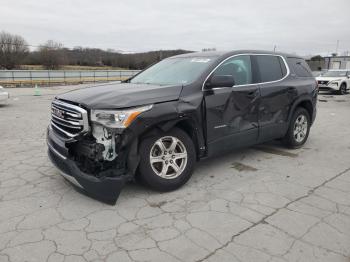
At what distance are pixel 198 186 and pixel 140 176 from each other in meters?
0.86

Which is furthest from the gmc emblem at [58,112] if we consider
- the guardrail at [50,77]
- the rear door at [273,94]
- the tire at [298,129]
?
the guardrail at [50,77]

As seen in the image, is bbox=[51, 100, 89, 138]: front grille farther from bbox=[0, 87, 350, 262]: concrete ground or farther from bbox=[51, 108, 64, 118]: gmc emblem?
bbox=[0, 87, 350, 262]: concrete ground

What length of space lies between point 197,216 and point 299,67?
13.1ft

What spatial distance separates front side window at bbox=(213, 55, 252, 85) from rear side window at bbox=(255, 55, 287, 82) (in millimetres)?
282

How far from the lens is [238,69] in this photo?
4.77 m

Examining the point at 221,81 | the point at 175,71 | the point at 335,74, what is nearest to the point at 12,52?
the point at 335,74

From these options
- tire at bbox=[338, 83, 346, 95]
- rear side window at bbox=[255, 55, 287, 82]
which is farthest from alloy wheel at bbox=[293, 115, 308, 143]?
tire at bbox=[338, 83, 346, 95]

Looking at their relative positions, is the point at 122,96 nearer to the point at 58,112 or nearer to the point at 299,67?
the point at 58,112

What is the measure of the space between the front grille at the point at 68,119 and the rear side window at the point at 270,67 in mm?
2911

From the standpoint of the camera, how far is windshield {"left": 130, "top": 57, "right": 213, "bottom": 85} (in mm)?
4359

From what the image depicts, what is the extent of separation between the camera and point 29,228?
3.15 metres

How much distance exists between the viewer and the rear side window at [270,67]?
5.12 m

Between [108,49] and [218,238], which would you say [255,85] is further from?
[108,49]

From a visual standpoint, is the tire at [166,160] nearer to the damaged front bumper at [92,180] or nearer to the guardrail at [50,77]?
the damaged front bumper at [92,180]
